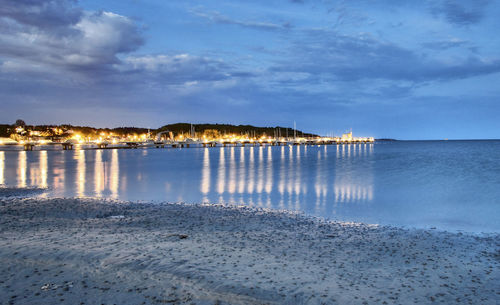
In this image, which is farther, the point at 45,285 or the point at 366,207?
the point at 366,207

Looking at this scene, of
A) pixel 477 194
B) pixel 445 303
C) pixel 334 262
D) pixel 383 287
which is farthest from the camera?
pixel 477 194

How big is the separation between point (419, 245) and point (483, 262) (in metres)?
1.70

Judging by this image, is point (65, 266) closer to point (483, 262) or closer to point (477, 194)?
point (483, 262)

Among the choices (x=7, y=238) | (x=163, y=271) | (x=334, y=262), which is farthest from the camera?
(x=7, y=238)

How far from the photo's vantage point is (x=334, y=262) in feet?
26.4

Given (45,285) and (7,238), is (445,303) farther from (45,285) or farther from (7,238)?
(7,238)

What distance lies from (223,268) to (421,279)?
4198 mm

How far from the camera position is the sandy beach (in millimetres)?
6195

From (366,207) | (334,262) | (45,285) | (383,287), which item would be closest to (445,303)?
(383,287)

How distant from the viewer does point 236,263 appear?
7.75 meters

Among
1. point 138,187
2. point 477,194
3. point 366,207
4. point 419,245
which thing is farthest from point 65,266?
point 477,194

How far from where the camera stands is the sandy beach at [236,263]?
6195 mm

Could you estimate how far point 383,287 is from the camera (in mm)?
6684

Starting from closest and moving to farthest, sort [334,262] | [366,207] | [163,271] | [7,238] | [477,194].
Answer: [163,271] → [334,262] → [7,238] → [366,207] → [477,194]
